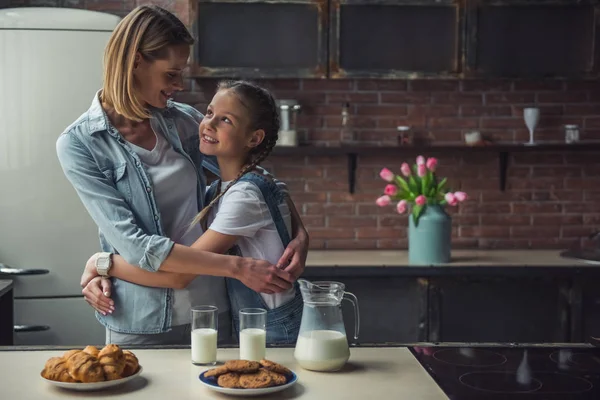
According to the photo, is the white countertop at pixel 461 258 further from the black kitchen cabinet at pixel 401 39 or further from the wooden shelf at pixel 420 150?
the black kitchen cabinet at pixel 401 39

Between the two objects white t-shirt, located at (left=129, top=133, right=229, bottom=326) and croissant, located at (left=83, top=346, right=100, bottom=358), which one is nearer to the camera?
croissant, located at (left=83, top=346, right=100, bottom=358)

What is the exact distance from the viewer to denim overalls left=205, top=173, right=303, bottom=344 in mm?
1950

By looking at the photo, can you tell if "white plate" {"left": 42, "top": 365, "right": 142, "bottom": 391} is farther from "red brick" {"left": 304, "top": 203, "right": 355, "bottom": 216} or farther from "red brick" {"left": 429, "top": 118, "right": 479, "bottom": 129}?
"red brick" {"left": 429, "top": 118, "right": 479, "bottom": 129}

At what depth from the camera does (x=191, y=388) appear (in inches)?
59.1

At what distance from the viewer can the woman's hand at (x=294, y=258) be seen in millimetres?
1870

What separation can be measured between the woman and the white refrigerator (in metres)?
1.36

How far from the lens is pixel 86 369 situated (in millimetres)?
1470

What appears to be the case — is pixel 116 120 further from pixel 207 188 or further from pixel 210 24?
pixel 210 24

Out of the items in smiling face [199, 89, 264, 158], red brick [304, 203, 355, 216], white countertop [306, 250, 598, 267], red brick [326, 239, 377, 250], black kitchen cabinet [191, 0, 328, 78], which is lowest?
white countertop [306, 250, 598, 267]

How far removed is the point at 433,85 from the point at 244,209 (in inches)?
94.3

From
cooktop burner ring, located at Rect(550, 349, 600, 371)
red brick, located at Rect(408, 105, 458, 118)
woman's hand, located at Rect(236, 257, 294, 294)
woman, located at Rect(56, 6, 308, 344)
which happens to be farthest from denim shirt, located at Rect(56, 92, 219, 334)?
red brick, located at Rect(408, 105, 458, 118)

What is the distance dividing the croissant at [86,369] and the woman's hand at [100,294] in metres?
0.45

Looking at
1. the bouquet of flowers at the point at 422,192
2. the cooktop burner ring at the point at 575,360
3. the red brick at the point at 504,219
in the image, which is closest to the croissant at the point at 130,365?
the cooktop burner ring at the point at 575,360

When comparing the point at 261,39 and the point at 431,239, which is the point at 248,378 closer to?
the point at 431,239
